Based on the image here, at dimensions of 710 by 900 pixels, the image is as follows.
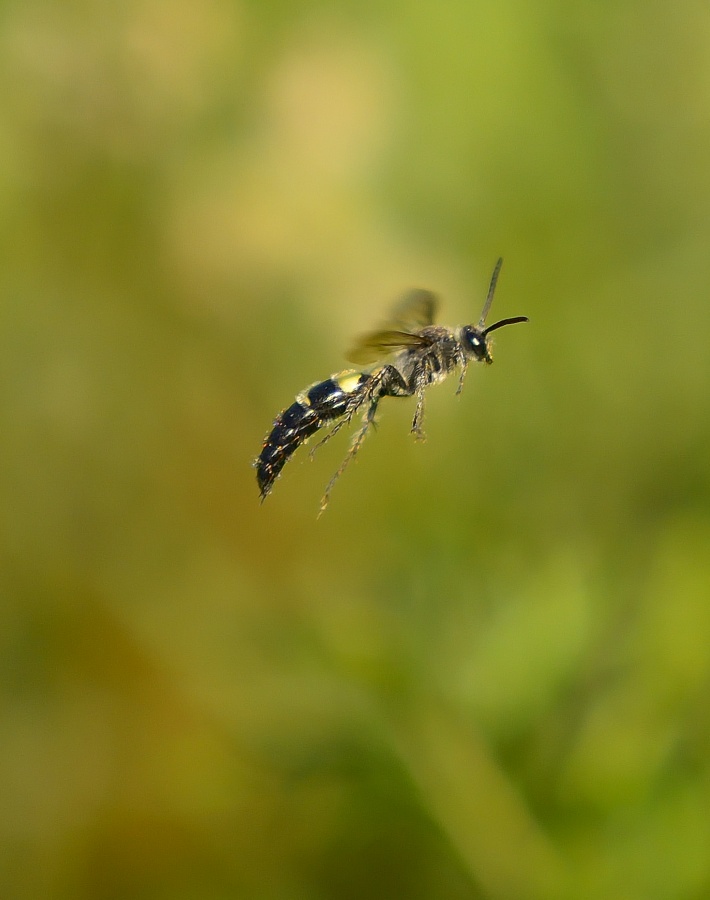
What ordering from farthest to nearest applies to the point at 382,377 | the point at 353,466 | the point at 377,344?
the point at 353,466 → the point at 382,377 → the point at 377,344

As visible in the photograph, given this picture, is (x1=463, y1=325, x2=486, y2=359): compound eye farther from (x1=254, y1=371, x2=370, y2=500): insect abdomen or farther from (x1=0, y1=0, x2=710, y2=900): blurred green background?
(x1=0, y1=0, x2=710, y2=900): blurred green background

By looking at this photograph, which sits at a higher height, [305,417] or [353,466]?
[353,466]

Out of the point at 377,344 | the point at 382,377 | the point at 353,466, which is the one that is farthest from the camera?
the point at 353,466

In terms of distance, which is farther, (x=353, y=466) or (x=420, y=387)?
(x=353, y=466)

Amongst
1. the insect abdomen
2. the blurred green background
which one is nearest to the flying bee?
the insect abdomen

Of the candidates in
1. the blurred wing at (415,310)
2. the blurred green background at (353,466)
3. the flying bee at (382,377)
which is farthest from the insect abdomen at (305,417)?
the blurred green background at (353,466)

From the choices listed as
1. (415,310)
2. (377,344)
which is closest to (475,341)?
(415,310)

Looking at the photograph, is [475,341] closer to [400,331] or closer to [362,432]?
[400,331]
